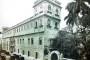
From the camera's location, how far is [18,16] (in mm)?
3041

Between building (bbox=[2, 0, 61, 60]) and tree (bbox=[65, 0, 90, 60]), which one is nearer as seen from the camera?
tree (bbox=[65, 0, 90, 60])

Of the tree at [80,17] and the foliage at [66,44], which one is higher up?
the tree at [80,17]

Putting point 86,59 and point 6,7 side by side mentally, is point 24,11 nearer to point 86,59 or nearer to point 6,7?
point 6,7

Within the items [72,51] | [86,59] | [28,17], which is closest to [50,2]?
[28,17]

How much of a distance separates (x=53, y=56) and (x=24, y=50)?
0.55m

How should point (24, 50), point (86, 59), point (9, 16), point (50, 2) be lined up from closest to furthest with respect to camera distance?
1. point (86, 59)
2. point (50, 2)
3. point (24, 50)
4. point (9, 16)

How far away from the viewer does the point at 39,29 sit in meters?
2.77

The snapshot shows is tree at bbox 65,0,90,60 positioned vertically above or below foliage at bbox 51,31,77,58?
above

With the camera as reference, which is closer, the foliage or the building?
the foliage

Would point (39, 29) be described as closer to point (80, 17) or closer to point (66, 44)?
point (66, 44)

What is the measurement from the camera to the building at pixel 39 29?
2.71 meters

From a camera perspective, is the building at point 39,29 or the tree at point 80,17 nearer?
the tree at point 80,17

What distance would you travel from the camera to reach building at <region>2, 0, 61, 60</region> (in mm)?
2715

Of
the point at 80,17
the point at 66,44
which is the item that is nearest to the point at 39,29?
the point at 66,44
